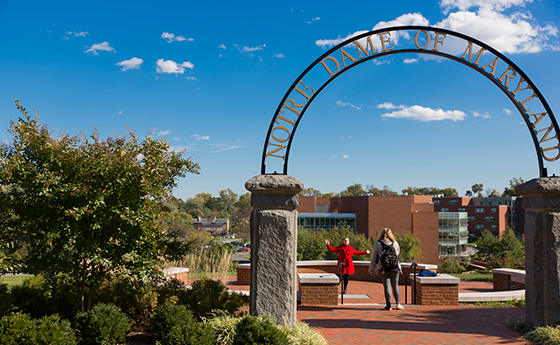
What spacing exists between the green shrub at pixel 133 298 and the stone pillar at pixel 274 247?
1947 millimetres

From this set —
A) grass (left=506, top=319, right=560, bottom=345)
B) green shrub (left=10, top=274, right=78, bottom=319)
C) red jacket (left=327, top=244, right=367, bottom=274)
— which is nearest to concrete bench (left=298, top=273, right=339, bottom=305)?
red jacket (left=327, top=244, right=367, bottom=274)

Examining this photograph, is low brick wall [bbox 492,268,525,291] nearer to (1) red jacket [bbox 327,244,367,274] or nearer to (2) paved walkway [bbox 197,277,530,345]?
(2) paved walkway [bbox 197,277,530,345]

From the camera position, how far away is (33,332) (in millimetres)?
4816

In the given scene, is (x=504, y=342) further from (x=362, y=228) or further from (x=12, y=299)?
(x=362, y=228)

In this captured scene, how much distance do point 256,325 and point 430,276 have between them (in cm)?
561

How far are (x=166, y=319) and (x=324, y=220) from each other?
166 feet

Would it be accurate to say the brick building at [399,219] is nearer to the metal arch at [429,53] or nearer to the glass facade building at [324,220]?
the glass facade building at [324,220]

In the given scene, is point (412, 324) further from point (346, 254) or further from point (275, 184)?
point (275, 184)

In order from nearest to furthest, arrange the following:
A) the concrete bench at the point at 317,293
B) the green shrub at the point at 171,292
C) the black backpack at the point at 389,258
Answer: the green shrub at the point at 171,292 → the black backpack at the point at 389,258 → the concrete bench at the point at 317,293

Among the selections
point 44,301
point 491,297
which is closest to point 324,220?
point 491,297

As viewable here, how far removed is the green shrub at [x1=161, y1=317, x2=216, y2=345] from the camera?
15.8 feet

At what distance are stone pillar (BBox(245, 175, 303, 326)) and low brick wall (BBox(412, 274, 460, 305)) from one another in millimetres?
4272

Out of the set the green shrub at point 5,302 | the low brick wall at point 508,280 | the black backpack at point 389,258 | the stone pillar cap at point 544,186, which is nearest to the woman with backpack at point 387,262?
the black backpack at point 389,258

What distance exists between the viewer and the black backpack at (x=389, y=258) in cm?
741
